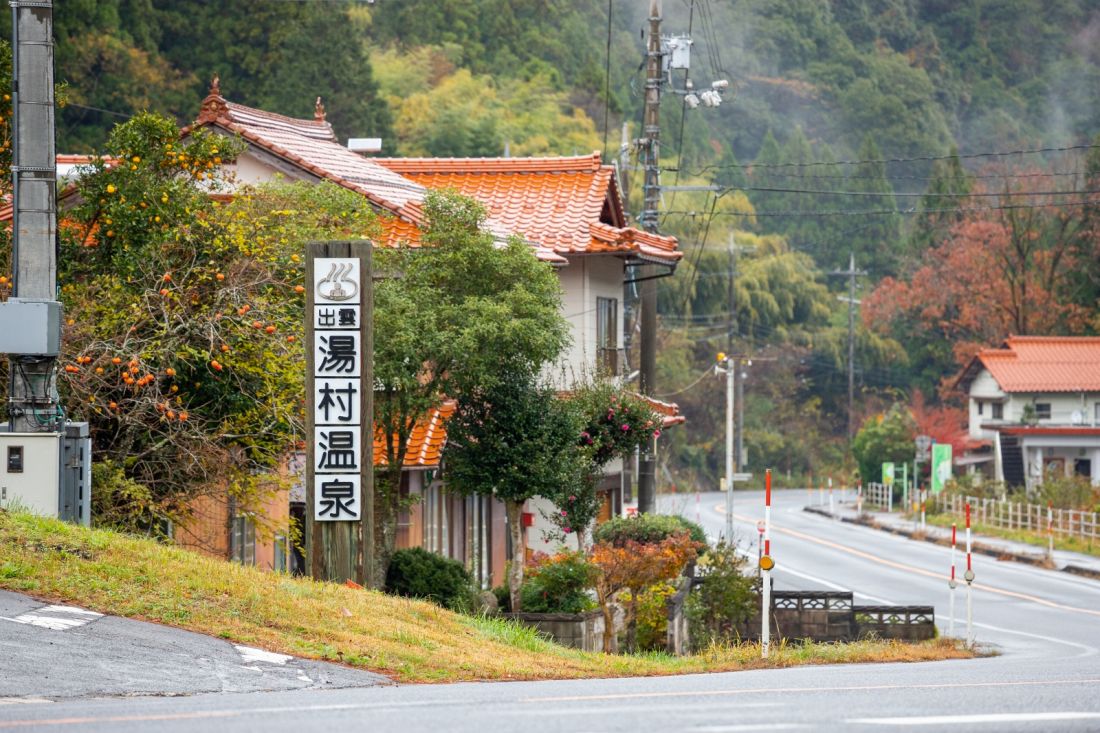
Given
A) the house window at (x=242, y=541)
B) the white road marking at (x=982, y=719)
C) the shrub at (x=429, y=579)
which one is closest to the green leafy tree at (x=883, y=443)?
the house window at (x=242, y=541)

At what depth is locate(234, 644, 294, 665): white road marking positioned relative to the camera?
436 inches

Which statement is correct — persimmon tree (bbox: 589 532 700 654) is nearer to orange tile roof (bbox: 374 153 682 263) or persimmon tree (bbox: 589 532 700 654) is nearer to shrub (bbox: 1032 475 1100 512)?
orange tile roof (bbox: 374 153 682 263)

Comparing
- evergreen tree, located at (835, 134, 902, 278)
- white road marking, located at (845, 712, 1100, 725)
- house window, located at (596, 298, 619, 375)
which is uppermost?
evergreen tree, located at (835, 134, 902, 278)

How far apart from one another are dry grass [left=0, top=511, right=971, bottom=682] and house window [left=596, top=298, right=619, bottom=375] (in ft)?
51.2

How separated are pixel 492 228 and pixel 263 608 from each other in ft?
51.8

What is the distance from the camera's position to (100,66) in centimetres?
5097

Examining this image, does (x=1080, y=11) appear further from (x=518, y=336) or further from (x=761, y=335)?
(x=518, y=336)

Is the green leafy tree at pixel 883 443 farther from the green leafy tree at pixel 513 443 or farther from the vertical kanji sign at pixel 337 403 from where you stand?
the vertical kanji sign at pixel 337 403

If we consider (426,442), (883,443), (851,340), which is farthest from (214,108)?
(851,340)

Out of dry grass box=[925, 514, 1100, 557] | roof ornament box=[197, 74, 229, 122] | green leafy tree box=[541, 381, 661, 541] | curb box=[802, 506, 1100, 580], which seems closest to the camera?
green leafy tree box=[541, 381, 661, 541]

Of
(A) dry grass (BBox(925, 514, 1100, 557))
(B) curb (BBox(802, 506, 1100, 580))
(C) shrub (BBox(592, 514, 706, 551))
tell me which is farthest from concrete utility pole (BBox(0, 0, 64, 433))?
(A) dry grass (BBox(925, 514, 1100, 557))

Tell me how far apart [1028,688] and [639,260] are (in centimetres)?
1978

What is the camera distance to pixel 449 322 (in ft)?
66.0

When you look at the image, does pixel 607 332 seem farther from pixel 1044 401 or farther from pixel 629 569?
pixel 1044 401
